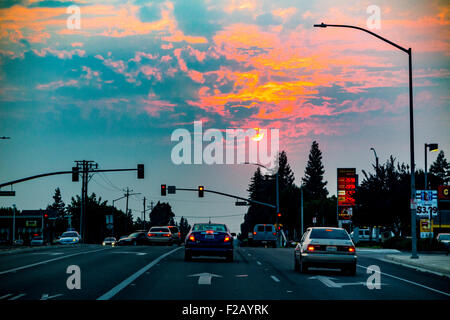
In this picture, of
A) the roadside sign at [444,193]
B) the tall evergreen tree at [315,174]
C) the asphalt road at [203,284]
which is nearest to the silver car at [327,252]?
the asphalt road at [203,284]

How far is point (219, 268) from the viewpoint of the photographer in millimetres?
24703

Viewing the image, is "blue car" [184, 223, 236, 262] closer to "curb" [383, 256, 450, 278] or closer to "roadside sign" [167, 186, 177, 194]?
"curb" [383, 256, 450, 278]

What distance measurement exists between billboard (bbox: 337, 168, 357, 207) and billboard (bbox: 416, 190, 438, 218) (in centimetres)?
1630

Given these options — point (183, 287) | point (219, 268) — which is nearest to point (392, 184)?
point (219, 268)

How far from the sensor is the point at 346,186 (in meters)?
63.7

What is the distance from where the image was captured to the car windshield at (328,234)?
23.2 metres

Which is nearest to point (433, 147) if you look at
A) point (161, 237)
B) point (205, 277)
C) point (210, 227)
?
point (161, 237)

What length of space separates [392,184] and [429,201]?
21.3 metres

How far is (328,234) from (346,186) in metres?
41.0

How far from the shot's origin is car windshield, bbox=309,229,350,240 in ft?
76.3

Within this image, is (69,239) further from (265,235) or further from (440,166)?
(440,166)

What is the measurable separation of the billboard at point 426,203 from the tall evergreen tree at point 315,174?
372 ft
